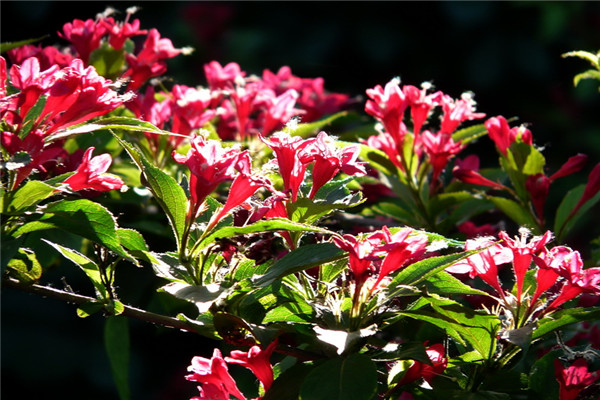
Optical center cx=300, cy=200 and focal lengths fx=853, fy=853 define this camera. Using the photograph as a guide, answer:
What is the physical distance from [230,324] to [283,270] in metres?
0.07

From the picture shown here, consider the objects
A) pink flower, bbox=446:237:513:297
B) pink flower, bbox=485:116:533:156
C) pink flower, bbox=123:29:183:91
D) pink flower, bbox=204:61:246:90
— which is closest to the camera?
pink flower, bbox=446:237:513:297

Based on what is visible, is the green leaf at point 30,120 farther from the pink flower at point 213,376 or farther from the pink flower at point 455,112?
the pink flower at point 455,112

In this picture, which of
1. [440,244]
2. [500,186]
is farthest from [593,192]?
[440,244]

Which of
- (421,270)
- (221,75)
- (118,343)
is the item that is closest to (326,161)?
(421,270)

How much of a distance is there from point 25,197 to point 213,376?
0.24 metres

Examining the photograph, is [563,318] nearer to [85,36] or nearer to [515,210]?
[515,210]

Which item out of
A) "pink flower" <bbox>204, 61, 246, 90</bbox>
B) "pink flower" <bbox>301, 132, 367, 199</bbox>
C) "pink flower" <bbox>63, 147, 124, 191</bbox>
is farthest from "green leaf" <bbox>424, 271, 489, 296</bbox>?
"pink flower" <bbox>204, 61, 246, 90</bbox>

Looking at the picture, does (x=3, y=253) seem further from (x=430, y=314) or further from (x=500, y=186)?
(x=500, y=186)

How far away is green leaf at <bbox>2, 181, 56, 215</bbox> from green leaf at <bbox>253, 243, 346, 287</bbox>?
8.4 inches

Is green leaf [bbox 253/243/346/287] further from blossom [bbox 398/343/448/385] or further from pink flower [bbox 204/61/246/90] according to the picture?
pink flower [bbox 204/61/246/90]

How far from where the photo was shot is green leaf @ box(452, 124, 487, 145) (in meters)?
1.25

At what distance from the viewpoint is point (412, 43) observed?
386 centimetres

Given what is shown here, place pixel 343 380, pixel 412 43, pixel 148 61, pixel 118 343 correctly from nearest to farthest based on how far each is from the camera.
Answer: pixel 343 380 < pixel 118 343 < pixel 148 61 < pixel 412 43

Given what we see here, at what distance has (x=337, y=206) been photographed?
0.81m
